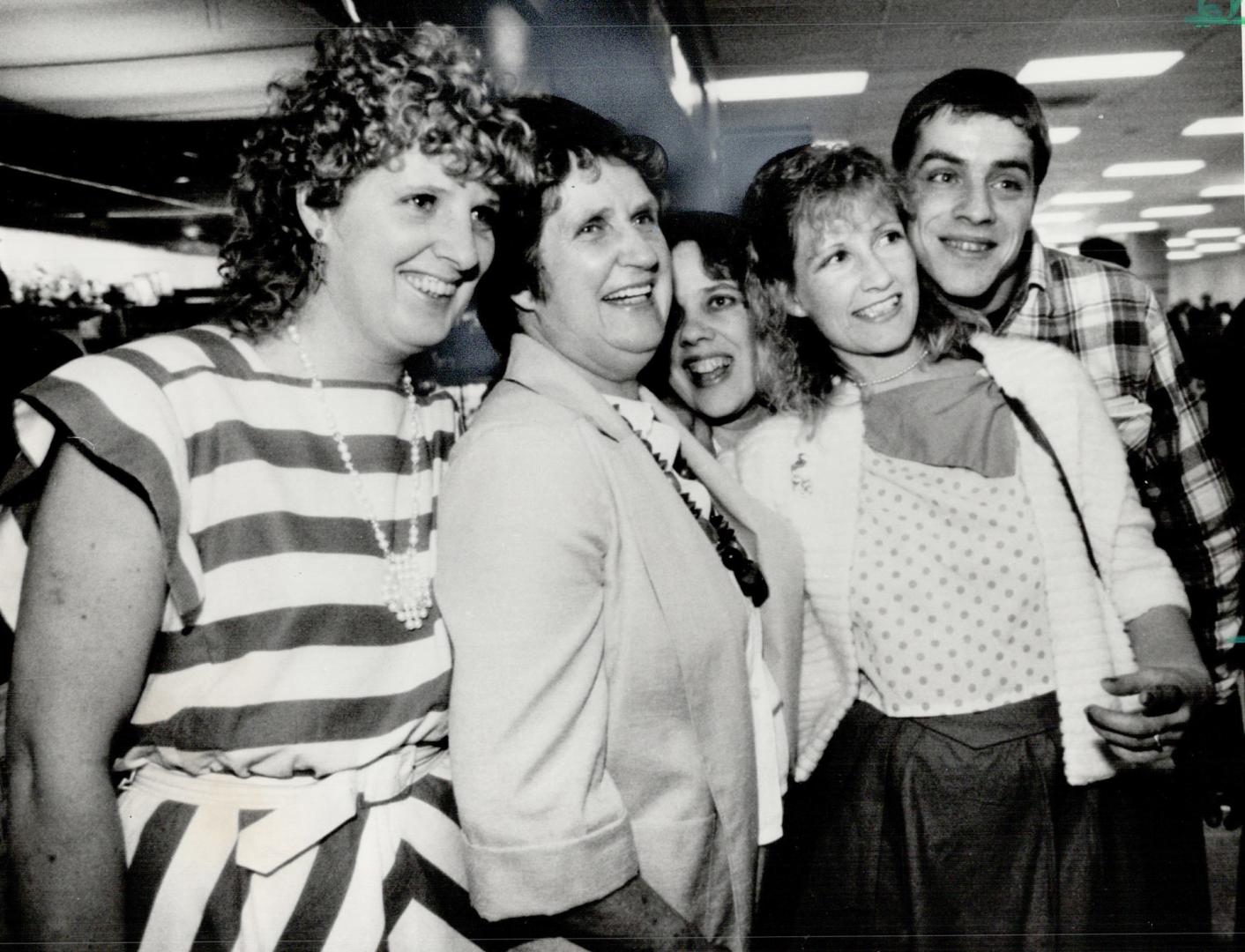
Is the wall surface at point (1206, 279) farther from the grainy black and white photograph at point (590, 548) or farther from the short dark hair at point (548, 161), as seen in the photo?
the short dark hair at point (548, 161)

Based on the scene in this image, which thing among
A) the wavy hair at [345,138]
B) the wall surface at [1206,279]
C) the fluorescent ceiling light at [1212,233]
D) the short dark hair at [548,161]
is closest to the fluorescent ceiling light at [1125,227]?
the fluorescent ceiling light at [1212,233]

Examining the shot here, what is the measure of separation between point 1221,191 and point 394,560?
12.2m

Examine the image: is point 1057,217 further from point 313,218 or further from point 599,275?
point 313,218

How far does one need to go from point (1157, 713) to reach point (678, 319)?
4.36 ft

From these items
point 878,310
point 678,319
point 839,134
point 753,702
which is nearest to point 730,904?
point 753,702

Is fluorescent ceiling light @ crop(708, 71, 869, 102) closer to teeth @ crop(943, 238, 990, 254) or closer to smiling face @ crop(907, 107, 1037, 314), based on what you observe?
smiling face @ crop(907, 107, 1037, 314)

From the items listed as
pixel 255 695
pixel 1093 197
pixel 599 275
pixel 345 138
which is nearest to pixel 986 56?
pixel 599 275

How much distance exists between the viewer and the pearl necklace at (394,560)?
42.3 inches

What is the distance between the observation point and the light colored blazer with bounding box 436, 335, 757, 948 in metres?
0.93

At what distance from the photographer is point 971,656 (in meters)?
1.31

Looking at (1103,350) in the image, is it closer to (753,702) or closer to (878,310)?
(878,310)

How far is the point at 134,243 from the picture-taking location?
2646 millimetres

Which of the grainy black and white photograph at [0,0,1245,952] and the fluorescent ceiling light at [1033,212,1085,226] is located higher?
the fluorescent ceiling light at [1033,212,1085,226]

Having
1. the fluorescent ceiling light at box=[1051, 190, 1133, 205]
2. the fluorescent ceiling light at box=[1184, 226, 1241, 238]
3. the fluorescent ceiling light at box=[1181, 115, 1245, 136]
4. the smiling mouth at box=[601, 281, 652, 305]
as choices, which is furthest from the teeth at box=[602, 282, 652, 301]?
the fluorescent ceiling light at box=[1184, 226, 1241, 238]
